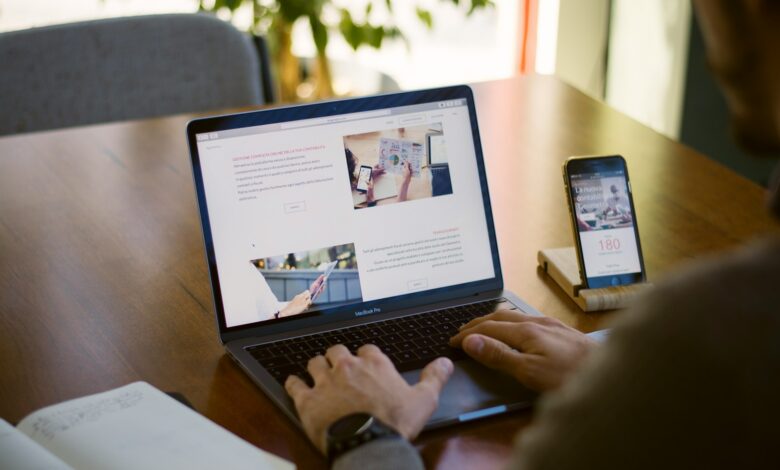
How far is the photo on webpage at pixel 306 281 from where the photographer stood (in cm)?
118

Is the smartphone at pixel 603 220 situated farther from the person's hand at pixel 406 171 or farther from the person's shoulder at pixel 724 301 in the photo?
the person's shoulder at pixel 724 301

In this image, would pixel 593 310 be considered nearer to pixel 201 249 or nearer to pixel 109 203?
pixel 201 249

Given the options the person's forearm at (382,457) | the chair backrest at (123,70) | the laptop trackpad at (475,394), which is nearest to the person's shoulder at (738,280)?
the person's forearm at (382,457)

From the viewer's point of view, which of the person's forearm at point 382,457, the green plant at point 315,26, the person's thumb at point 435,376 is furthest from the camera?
the green plant at point 315,26

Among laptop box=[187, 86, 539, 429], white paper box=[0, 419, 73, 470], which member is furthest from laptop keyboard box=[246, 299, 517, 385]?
white paper box=[0, 419, 73, 470]

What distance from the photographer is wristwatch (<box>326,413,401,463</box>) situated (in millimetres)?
906

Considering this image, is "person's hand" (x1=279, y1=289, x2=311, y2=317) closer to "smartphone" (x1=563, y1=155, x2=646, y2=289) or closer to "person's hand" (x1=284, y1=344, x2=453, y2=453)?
"person's hand" (x1=284, y1=344, x2=453, y2=453)

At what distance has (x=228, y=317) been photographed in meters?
1.16

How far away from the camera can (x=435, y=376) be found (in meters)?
1.05

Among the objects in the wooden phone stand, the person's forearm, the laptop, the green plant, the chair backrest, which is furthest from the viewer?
the green plant

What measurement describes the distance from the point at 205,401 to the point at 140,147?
82 centimetres

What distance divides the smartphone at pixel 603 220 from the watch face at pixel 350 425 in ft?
1.52

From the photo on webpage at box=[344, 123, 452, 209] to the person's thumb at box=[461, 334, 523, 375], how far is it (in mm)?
221

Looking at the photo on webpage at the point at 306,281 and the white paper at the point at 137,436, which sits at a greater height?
the photo on webpage at the point at 306,281
